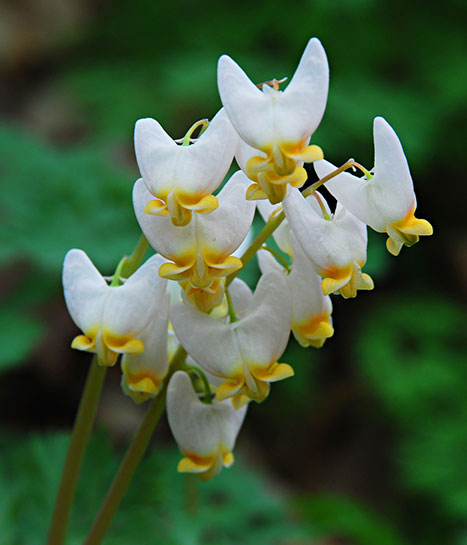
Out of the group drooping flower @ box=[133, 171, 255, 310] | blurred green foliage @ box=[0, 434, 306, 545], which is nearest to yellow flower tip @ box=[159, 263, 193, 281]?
drooping flower @ box=[133, 171, 255, 310]

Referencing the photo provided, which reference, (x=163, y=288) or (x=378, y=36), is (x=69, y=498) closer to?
(x=163, y=288)

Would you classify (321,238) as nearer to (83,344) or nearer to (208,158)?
(208,158)

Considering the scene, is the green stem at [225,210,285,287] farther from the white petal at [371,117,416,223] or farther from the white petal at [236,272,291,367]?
the white petal at [371,117,416,223]

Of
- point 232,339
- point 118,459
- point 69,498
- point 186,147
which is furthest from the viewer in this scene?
point 118,459

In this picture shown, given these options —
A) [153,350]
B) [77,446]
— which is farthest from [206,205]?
[77,446]

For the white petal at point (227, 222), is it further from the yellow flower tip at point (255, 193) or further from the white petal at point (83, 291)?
the white petal at point (83, 291)

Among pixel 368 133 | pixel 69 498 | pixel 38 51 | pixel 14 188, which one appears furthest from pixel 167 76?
pixel 69 498
